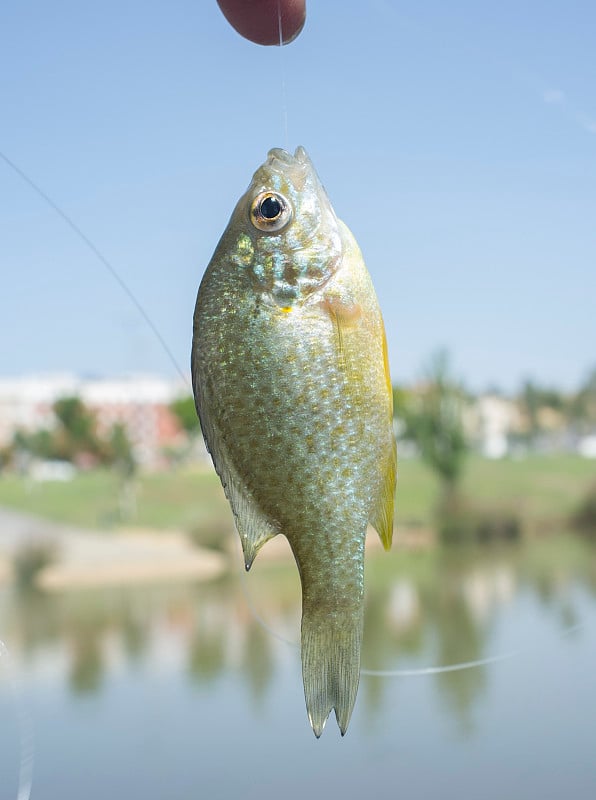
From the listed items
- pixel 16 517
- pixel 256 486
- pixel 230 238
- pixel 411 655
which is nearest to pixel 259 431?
pixel 256 486

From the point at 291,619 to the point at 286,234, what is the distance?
623 inches

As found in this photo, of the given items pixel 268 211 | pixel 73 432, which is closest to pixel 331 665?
pixel 268 211

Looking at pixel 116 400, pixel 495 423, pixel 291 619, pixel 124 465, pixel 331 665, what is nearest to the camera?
pixel 331 665

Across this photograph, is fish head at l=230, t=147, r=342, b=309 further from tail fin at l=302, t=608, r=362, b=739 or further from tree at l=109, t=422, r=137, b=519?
tree at l=109, t=422, r=137, b=519

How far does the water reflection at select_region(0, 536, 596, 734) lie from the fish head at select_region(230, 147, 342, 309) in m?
12.8

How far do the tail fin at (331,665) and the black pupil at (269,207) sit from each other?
0.41 meters

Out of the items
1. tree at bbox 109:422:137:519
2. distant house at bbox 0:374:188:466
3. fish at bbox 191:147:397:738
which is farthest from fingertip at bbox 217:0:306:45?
distant house at bbox 0:374:188:466

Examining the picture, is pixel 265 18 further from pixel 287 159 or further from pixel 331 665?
pixel 331 665

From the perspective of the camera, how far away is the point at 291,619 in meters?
16.2

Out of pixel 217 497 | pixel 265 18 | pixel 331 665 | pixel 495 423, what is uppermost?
pixel 265 18

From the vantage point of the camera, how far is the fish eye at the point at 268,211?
957 millimetres

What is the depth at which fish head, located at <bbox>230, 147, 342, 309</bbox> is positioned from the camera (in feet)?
3.08

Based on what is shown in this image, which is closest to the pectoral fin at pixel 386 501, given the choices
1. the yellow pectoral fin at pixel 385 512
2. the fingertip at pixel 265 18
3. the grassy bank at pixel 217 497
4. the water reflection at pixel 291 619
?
the yellow pectoral fin at pixel 385 512

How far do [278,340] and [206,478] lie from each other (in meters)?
17.2
